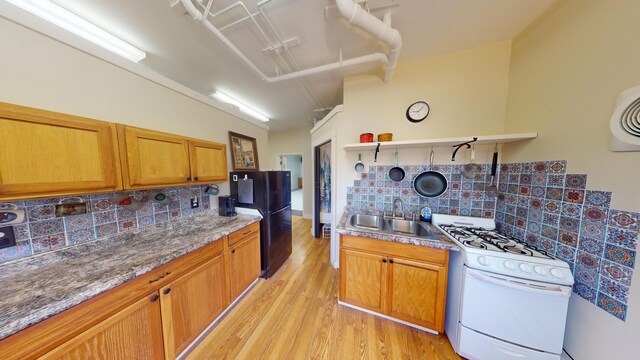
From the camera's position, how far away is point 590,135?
3.45ft

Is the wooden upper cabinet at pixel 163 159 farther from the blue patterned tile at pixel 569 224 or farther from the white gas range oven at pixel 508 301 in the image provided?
the blue patterned tile at pixel 569 224

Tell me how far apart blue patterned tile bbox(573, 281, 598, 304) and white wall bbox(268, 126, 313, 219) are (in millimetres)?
3787

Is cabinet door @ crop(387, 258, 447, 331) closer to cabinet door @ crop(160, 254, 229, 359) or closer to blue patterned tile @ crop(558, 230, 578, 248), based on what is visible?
blue patterned tile @ crop(558, 230, 578, 248)

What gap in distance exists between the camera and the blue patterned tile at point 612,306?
34.6 inches

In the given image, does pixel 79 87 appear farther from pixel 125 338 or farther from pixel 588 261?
pixel 588 261

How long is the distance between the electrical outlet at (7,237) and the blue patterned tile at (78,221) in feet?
0.61

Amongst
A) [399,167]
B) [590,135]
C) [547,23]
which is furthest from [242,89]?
[590,135]

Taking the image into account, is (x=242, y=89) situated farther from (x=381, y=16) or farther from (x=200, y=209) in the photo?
(x=381, y=16)

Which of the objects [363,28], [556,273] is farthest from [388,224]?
[363,28]

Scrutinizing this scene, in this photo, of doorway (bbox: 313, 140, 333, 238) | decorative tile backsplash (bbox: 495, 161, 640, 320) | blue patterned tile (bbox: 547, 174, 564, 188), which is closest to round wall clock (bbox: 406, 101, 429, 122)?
decorative tile backsplash (bbox: 495, 161, 640, 320)

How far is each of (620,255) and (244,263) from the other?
2645mm

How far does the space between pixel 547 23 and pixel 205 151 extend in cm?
312

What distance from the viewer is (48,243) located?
109 cm

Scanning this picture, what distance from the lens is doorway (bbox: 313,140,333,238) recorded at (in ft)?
10.8
